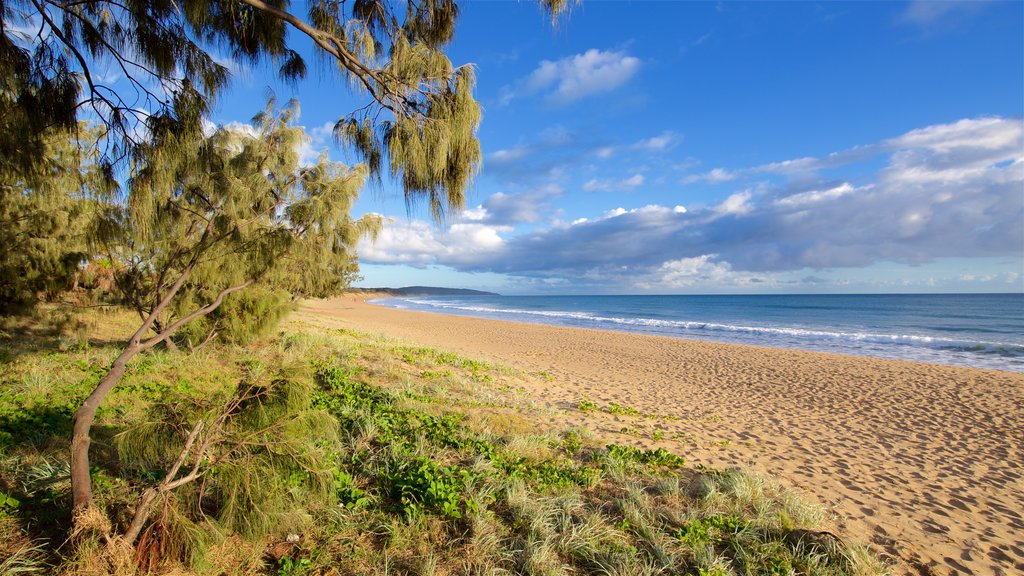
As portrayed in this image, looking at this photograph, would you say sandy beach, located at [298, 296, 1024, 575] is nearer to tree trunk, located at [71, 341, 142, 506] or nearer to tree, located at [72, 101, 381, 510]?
tree, located at [72, 101, 381, 510]

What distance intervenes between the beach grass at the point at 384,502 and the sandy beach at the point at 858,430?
1105 mm

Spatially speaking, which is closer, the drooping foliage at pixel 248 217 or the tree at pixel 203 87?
the tree at pixel 203 87

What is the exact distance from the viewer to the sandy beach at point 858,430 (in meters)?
4.63

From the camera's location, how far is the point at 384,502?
12.8 ft

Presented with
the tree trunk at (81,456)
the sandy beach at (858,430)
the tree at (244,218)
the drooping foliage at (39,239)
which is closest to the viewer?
the tree trunk at (81,456)

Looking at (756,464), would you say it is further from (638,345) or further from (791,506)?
(638,345)

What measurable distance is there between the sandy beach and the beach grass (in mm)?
1105

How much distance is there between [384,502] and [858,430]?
9014 mm

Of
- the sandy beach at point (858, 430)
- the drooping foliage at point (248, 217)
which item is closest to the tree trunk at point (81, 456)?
the drooping foliage at point (248, 217)

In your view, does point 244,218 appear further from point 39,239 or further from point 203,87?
point 39,239

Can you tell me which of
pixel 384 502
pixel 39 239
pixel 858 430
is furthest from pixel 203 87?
pixel 858 430

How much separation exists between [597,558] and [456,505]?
1.21 metres

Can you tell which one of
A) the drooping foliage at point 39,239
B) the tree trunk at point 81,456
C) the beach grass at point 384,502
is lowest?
the beach grass at point 384,502

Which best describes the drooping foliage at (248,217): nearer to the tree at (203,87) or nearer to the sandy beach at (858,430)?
the tree at (203,87)
